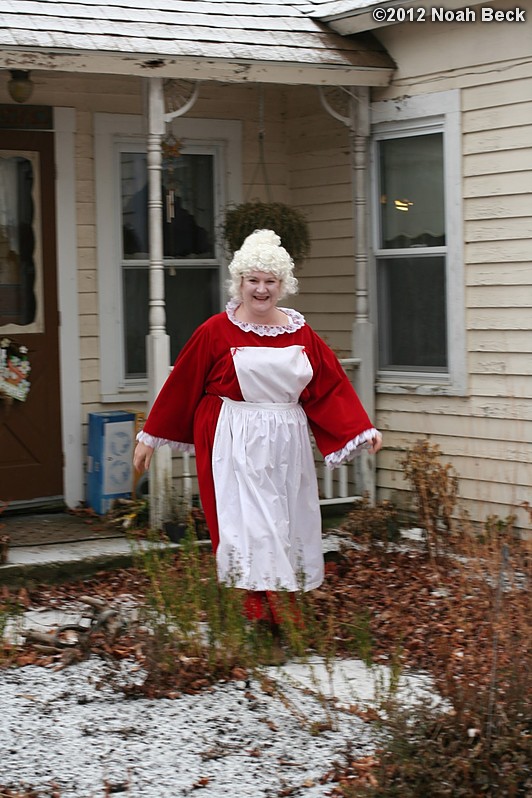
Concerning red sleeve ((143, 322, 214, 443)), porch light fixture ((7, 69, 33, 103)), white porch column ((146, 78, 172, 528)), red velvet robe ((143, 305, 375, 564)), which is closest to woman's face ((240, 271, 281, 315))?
red velvet robe ((143, 305, 375, 564))

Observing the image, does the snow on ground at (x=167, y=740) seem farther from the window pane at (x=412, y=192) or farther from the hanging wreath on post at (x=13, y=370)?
the window pane at (x=412, y=192)

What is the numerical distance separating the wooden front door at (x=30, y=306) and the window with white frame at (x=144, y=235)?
1.24ft

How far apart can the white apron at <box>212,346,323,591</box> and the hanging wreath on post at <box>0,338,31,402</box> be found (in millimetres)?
2980

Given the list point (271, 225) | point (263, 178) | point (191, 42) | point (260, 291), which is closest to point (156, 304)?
point (271, 225)

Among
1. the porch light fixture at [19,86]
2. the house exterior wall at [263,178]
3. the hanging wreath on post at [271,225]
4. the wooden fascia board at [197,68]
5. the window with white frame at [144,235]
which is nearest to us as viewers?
the wooden fascia board at [197,68]

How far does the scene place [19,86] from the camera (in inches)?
302

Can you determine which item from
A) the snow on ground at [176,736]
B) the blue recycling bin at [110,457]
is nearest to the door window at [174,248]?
the blue recycling bin at [110,457]

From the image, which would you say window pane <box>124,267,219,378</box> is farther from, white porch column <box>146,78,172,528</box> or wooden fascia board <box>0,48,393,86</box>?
wooden fascia board <box>0,48,393,86</box>

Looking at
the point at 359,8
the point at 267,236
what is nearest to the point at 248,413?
the point at 267,236

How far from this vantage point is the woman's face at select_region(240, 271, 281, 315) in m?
5.42

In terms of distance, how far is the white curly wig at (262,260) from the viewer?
212 inches

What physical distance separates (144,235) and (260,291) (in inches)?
138

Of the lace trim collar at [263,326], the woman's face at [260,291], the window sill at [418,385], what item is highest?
the woman's face at [260,291]

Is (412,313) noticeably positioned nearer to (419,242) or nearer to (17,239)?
Answer: (419,242)
